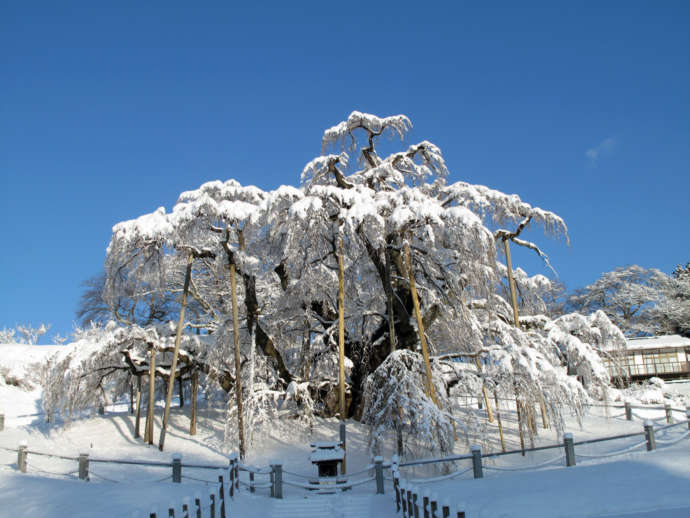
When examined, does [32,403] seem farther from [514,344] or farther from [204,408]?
[514,344]

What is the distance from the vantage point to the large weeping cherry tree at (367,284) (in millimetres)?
13781

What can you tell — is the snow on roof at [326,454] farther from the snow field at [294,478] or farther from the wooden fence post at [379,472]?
the wooden fence post at [379,472]

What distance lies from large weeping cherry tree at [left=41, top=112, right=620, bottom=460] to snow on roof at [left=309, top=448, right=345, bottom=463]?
1245 millimetres

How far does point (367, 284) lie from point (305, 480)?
8.15 m

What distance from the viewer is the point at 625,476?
7.60m

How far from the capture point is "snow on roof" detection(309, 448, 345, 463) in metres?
11.6

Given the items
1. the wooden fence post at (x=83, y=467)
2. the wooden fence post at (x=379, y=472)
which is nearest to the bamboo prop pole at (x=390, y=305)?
the wooden fence post at (x=379, y=472)

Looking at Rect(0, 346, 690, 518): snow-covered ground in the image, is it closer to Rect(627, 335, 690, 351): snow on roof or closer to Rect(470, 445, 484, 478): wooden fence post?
Rect(470, 445, 484, 478): wooden fence post

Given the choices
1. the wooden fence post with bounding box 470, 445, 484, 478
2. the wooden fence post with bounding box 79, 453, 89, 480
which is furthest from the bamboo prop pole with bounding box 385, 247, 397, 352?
the wooden fence post with bounding box 79, 453, 89, 480

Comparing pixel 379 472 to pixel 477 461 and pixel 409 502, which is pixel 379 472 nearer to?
pixel 477 461

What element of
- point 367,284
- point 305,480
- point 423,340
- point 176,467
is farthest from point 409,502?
point 367,284

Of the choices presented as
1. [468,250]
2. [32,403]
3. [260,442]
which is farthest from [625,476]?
[32,403]

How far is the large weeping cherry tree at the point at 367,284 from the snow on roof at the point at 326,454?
125cm

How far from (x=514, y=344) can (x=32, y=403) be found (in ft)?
99.8
